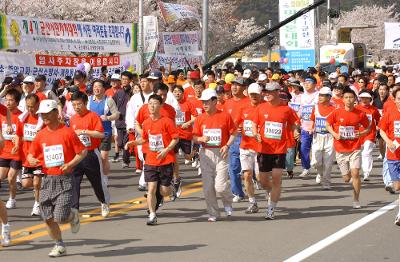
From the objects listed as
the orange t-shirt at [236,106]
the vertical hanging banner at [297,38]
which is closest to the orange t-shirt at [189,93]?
the orange t-shirt at [236,106]

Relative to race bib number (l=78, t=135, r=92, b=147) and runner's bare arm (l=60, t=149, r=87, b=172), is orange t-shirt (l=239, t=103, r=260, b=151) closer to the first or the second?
race bib number (l=78, t=135, r=92, b=147)

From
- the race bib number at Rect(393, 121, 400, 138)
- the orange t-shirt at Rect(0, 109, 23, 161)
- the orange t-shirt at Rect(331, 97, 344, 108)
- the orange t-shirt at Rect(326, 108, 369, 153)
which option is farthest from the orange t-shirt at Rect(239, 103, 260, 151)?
the orange t-shirt at Rect(0, 109, 23, 161)

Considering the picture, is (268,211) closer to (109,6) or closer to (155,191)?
(155,191)

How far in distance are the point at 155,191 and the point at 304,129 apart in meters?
5.93

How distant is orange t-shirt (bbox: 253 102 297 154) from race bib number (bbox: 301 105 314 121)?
183 inches

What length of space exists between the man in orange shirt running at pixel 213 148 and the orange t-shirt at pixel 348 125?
2.13 metres

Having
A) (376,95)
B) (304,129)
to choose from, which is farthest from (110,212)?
(376,95)

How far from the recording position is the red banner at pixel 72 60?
23094mm

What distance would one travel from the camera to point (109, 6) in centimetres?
4862

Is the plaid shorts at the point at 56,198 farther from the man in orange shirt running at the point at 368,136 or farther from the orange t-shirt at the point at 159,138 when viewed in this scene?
the man in orange shirt running at the point at 368,136

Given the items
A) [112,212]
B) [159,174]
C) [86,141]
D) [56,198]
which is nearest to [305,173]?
[112,212]

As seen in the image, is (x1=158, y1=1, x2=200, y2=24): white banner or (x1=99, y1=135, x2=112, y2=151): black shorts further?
(x1=158, y1=1, x2=200, y2=24): white banner

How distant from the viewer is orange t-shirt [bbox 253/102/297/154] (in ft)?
38.9

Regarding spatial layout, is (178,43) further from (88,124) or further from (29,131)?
(88,124)
